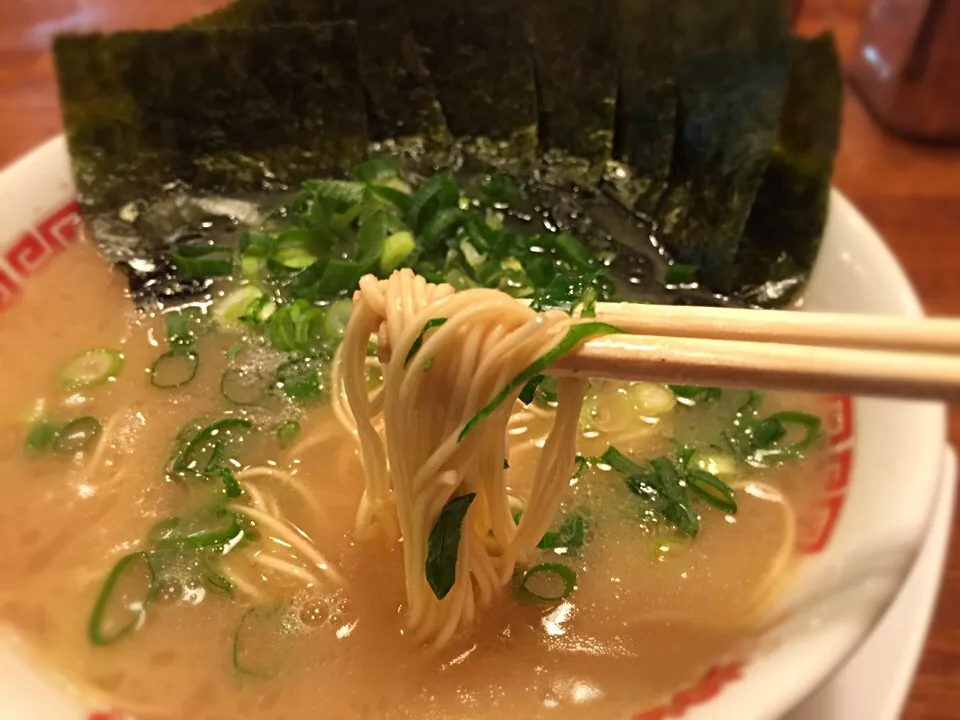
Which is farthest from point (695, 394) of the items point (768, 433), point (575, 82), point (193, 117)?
point (193, 117)

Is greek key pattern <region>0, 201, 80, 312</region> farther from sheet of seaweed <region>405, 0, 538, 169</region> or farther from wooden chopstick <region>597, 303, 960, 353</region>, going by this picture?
wooden chopstick <region>597, 303, 960, 353</region>

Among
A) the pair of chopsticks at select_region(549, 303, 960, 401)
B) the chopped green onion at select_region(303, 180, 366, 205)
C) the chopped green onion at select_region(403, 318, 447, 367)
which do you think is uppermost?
the chopped green onion at select_region(403, 318, 447, 367)

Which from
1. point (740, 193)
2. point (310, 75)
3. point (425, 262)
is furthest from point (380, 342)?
point (310, 75)

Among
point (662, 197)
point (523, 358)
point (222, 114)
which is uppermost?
point (523, 358)

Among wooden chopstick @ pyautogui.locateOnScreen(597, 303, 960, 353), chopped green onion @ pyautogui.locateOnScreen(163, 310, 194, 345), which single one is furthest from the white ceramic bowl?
chopped green onion @ pyautogui.locateOnScreen(163, 310, 194, 345)

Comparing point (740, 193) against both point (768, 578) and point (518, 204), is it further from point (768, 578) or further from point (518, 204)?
point (768, 578)

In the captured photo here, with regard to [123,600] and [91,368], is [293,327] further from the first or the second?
[123,600]

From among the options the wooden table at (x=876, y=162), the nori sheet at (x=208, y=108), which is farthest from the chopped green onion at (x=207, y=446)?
the wooden table at (x=876, y=162)
